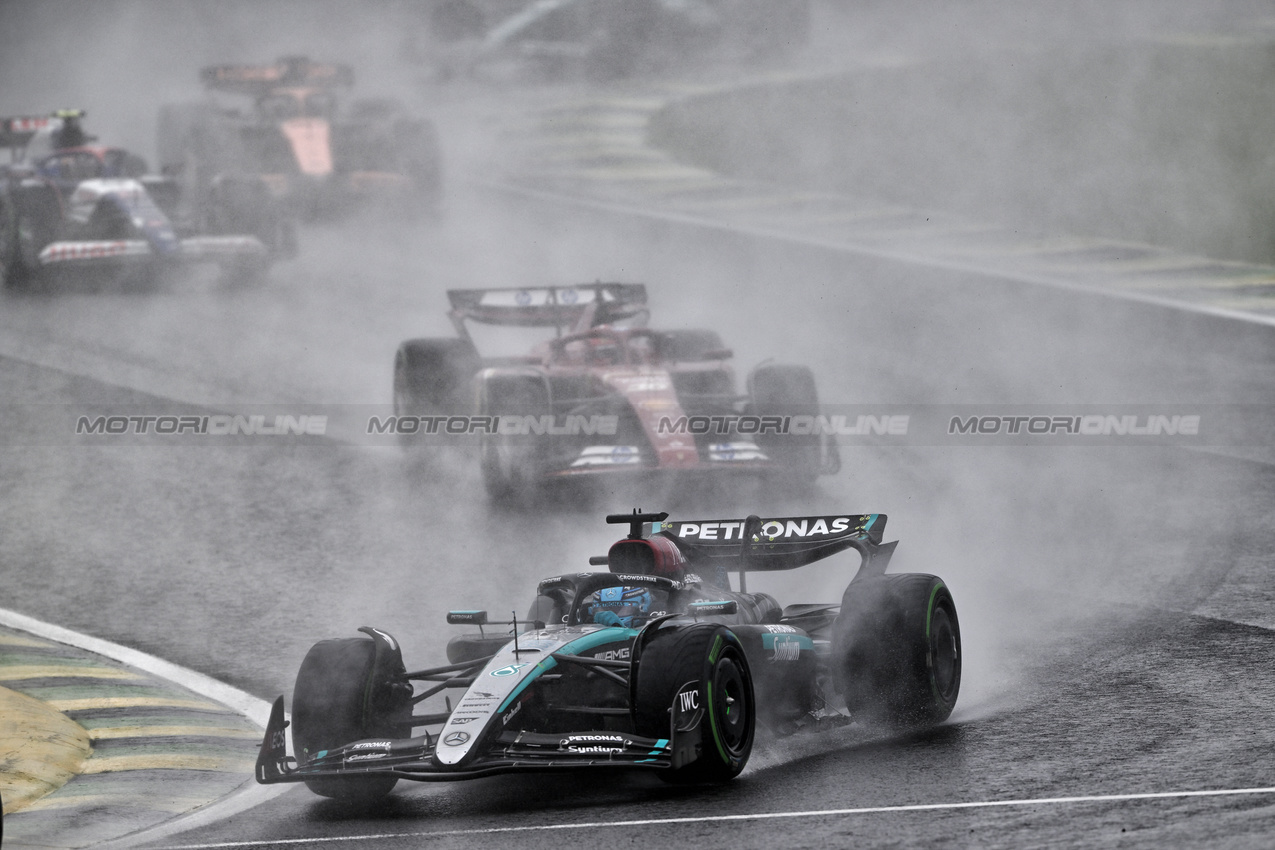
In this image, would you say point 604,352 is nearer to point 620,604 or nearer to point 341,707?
point 620,604

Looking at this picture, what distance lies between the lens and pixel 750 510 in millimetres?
10773

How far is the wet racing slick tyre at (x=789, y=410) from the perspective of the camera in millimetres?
11031

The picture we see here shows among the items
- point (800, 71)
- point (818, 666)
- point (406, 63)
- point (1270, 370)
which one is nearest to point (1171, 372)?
point (1270, 370)

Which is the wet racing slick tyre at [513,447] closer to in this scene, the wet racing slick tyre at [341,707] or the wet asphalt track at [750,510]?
the wet asphalt track at [750,510]

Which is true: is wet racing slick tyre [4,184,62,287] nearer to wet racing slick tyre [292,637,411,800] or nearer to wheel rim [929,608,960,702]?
wet racing slick tyre [292,637,411,800]

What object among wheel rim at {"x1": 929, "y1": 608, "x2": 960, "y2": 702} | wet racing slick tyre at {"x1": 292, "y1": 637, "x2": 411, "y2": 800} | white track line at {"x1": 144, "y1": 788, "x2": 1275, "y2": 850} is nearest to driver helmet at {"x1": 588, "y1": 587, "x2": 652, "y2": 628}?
wet racing slick tyre at {"x1": 292, "y1": 637, "x2": 411, "y2": 800}

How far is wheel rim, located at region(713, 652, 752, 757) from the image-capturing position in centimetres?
611

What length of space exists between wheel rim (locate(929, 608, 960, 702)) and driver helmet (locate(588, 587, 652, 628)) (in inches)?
47.5

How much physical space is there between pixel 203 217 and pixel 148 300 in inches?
40.7

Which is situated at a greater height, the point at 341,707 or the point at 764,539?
the point at 764,539

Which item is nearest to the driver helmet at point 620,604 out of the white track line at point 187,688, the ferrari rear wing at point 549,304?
the white track line at point 187,688

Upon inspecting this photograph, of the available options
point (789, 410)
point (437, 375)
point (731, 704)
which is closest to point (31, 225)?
point (437, 375)

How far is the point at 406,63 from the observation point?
30312mm

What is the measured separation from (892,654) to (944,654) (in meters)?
0.42
